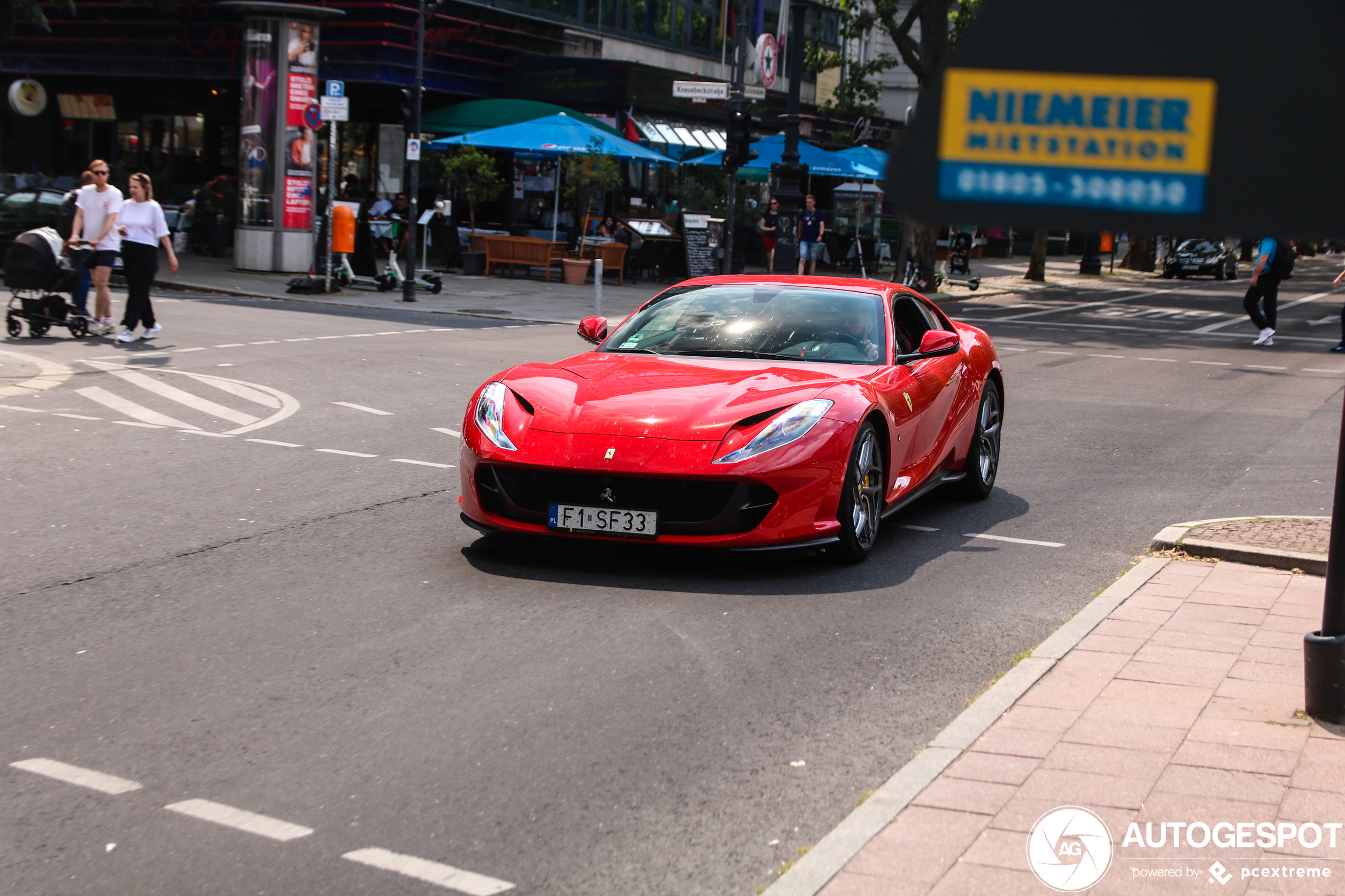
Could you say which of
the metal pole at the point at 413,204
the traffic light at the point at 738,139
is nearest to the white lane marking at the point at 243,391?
the metal pole at the point at 413,204

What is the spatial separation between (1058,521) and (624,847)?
17.4 ft

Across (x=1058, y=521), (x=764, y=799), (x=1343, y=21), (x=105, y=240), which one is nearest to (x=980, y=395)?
(x=1058, y=521)

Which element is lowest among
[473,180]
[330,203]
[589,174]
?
[330,203]

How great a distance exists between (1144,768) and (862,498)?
9.43 ft

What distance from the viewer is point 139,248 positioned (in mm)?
15312

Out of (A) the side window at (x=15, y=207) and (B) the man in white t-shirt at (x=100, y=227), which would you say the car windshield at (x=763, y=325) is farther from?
(A) the side window at (x=15, y=207)

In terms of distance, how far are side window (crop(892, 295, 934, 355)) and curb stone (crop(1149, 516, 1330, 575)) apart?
175 centimetres

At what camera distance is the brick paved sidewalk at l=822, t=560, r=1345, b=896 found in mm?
3516

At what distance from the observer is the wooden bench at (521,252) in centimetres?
3019

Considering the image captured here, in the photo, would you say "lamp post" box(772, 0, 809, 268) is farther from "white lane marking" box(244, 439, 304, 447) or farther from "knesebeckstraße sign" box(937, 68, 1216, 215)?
"knesebeckstraße sign" box(937, 68, 1216, 215)

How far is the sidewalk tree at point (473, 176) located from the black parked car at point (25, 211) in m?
9.47

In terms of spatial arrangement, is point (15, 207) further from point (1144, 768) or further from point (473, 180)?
point (1144, 768)

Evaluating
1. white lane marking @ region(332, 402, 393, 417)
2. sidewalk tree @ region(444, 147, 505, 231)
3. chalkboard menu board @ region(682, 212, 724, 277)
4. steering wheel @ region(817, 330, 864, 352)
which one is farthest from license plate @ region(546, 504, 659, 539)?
sidewalk tree @ region(444, 147, 505, 231)

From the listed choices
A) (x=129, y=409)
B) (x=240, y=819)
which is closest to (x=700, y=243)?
(x=129, y=409)
